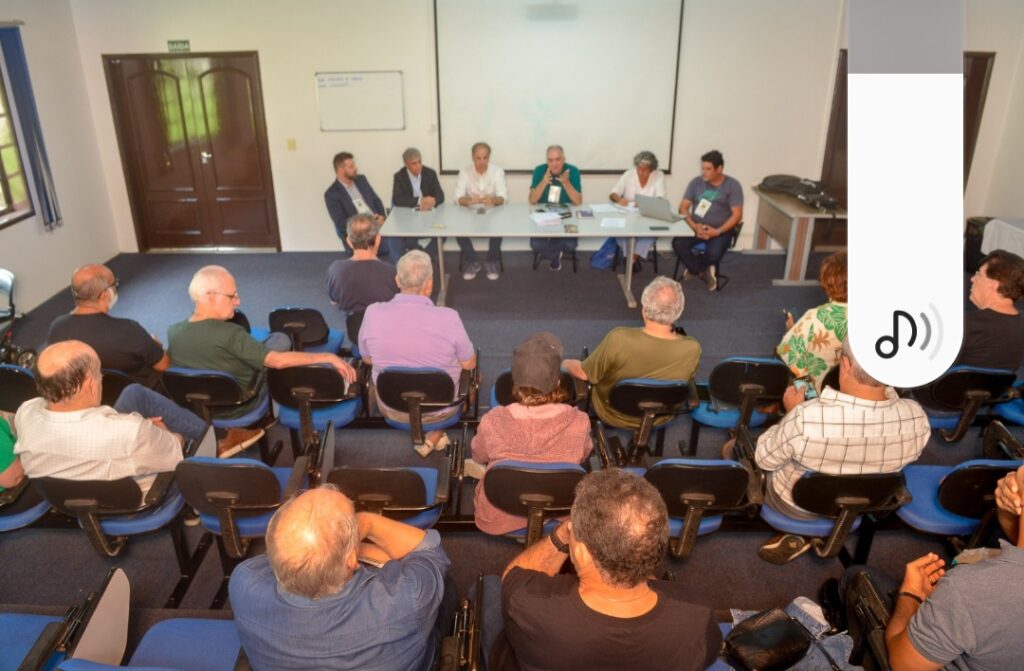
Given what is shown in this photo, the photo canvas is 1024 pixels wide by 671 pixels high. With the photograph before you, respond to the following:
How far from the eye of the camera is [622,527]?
1663mm

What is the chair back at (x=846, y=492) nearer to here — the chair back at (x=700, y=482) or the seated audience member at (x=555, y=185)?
the chair back at (x=700, y=482)

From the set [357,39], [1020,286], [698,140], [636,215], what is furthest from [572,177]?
[1020,286]

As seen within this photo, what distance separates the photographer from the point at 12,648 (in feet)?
6.75

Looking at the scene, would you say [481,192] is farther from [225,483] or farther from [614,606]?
[614,606]

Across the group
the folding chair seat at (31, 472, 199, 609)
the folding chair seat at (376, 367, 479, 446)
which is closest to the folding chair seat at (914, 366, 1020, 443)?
the folding chair seat at (376, 367, 479, 446)

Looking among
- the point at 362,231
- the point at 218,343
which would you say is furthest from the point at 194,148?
the point at 218,343

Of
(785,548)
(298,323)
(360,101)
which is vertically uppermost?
(360,101)

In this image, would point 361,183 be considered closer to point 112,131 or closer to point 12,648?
point 112,131

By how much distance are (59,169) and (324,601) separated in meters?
6.25

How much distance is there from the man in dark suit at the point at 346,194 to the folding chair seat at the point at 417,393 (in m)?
3.18

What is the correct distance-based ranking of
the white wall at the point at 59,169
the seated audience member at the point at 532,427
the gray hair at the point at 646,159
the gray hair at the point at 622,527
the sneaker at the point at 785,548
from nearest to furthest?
the gray hair at the point at 622,527, the seated audience member at the point at 532,427, the sneaker at the point at 785,548, the white wall at the point at 59,169, the gray hair at the point at 646,159

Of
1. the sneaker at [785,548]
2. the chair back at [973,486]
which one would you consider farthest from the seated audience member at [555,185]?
the chair back at [973,486]

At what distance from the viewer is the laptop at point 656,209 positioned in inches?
231

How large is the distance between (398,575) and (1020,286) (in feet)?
10.6
